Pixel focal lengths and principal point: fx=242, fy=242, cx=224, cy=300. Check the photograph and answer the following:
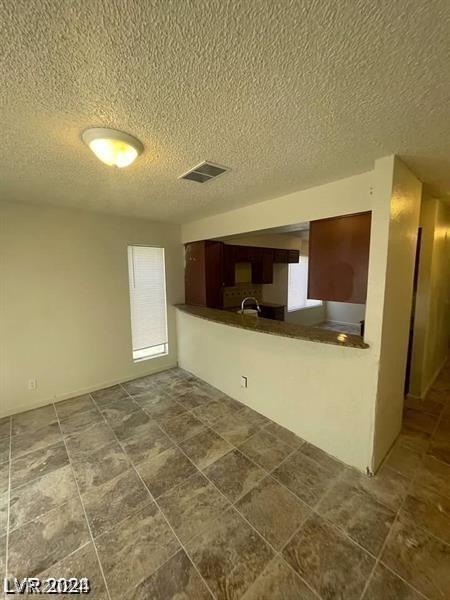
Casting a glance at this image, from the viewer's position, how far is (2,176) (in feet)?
6.35

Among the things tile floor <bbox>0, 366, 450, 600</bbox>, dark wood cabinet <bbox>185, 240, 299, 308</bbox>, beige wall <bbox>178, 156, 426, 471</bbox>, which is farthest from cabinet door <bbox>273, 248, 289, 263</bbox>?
tile floor <bbox>0, 366, 450, 600</bbox>

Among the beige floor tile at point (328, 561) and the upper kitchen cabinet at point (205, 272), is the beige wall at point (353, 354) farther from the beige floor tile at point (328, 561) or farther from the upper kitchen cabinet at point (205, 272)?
the upper kitchen cabinet at point (205, 272)

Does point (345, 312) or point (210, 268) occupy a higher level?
point (210, 268)

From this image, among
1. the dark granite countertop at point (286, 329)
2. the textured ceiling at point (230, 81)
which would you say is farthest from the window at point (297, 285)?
the textured ceiling at point (230, 81)

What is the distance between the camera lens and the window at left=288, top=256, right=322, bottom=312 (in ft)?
19.9

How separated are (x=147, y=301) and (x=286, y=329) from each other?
2.30m

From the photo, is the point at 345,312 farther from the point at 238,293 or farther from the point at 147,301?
the point at 147,301

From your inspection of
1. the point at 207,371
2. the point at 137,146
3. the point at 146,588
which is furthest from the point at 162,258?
the point at 146,588

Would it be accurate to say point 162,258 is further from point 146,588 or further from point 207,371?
point 146,588

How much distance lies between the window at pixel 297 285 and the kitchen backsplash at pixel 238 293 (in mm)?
1315

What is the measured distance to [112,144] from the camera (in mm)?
1378

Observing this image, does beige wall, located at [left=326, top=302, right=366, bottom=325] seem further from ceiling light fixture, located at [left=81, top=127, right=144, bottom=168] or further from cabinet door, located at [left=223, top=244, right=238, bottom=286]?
ceiling light fixture, located at [left=81, top=127, right=144, bottom=168]

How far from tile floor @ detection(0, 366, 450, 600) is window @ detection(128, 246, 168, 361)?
1375 millimetres

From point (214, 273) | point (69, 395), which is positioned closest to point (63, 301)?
point (69, 395)
